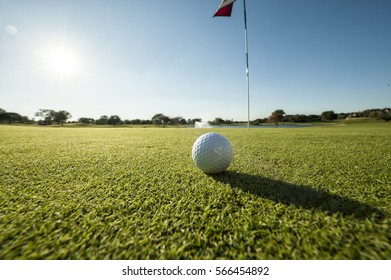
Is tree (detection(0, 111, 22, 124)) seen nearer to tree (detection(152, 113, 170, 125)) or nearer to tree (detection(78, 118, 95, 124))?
tree (detection(78, 118, 95, 124))

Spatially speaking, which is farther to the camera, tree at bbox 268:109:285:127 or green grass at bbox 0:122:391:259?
tree at bbox 268:109:285:127

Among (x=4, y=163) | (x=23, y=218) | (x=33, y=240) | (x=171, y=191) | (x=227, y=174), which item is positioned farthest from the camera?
(x=4, y=163)

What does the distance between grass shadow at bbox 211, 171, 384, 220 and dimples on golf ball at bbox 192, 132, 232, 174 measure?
0.18m

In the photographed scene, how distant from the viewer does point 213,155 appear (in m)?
2.67

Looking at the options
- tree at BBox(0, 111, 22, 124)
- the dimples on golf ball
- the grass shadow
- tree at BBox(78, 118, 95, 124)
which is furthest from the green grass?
tree at BBox(0, 111, 22, 124)

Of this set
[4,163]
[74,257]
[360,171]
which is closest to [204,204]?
[74,257]

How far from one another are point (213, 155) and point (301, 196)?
123 cm

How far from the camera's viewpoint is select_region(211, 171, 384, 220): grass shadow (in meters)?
1.60

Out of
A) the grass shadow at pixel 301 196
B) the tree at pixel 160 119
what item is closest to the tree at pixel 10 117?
the tree at pixel 160 119

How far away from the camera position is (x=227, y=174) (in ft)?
9.22
